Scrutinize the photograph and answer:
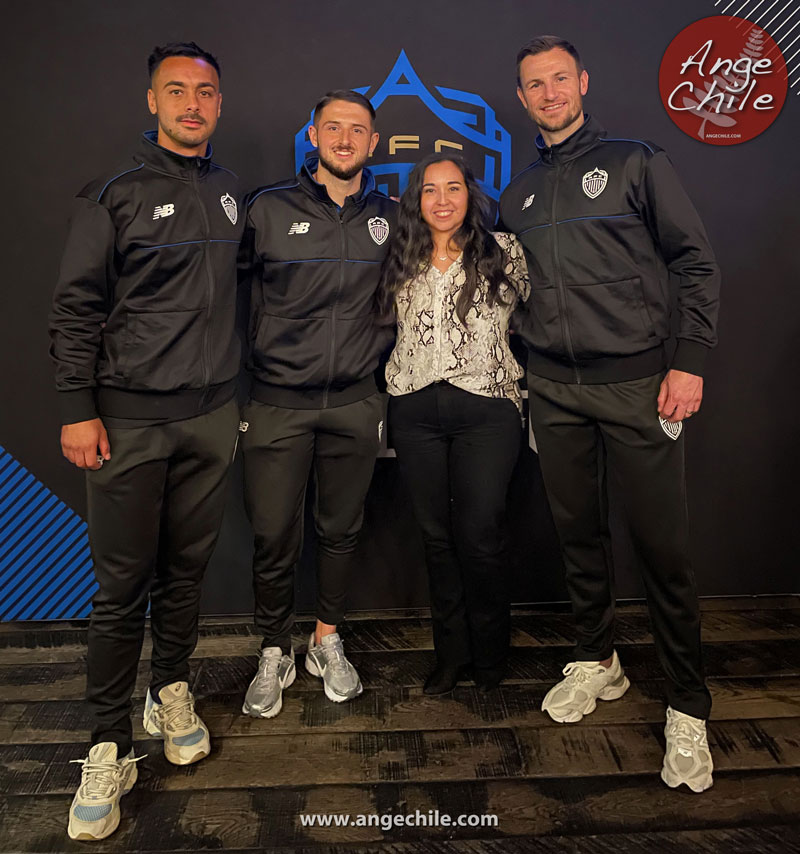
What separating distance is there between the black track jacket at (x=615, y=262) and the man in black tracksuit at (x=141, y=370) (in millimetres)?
939

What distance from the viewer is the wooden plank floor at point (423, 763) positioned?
181 cm

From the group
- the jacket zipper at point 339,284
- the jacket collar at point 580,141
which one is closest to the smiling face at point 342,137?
the jacket zipper at point 339,284

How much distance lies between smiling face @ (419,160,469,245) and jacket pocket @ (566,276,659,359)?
1.43 feet

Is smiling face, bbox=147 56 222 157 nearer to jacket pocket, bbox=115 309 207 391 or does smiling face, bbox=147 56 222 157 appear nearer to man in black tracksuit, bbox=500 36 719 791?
jacket pocket, bbox=115 309 207 391

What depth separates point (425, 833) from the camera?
182 centimetres

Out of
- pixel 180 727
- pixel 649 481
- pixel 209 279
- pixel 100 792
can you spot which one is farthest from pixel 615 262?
pixel 100 792

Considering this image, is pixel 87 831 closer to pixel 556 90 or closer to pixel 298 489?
pixel 298 489

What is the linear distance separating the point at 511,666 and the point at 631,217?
4.97 feet

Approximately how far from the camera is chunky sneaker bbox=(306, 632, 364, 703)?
2367mm

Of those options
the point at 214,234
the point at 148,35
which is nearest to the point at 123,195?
the point at 214,234

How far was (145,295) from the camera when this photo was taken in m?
1.95

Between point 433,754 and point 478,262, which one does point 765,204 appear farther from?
point 433,754

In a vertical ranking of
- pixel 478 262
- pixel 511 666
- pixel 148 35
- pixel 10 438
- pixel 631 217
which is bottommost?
pixel 511 666

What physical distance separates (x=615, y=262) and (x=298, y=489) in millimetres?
1164
